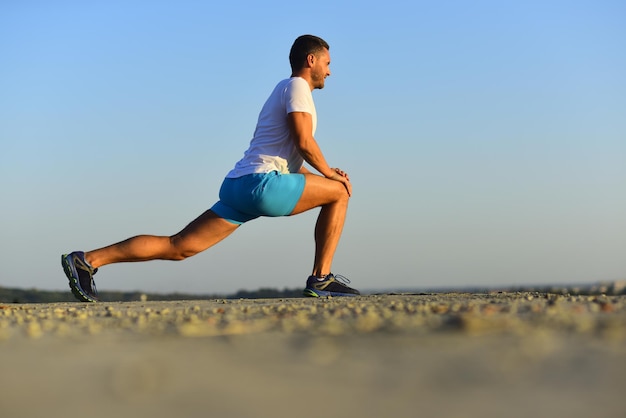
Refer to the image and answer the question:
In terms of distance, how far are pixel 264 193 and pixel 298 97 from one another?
2.79 ft

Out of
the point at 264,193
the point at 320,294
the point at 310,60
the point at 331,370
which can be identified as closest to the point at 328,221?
the point at 320,294

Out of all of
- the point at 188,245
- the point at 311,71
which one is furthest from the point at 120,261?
the point at 311,71

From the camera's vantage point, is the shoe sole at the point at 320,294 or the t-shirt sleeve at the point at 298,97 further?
the shoe sole at the point at 320,294

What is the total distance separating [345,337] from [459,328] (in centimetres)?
42

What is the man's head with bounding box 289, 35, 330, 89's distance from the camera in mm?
6777

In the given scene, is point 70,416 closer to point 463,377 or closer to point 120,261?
point 463,377

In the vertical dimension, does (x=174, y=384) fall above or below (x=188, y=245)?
below

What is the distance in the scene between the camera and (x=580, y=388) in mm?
1896

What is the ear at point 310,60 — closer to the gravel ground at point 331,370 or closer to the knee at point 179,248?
the knee at point 179,248

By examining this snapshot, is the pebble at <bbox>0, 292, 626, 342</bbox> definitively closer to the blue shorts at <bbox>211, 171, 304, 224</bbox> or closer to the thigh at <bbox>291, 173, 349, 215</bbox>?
the blue shorts at <bbox>211, 171, 304, 224</bbox>

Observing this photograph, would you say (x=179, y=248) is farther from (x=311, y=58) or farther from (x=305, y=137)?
(x=311, y=58)

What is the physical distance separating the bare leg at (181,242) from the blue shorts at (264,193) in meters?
0.22

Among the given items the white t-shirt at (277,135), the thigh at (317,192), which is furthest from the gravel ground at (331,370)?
the white t-shirt at (277,135)

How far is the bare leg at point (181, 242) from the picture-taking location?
655cm
